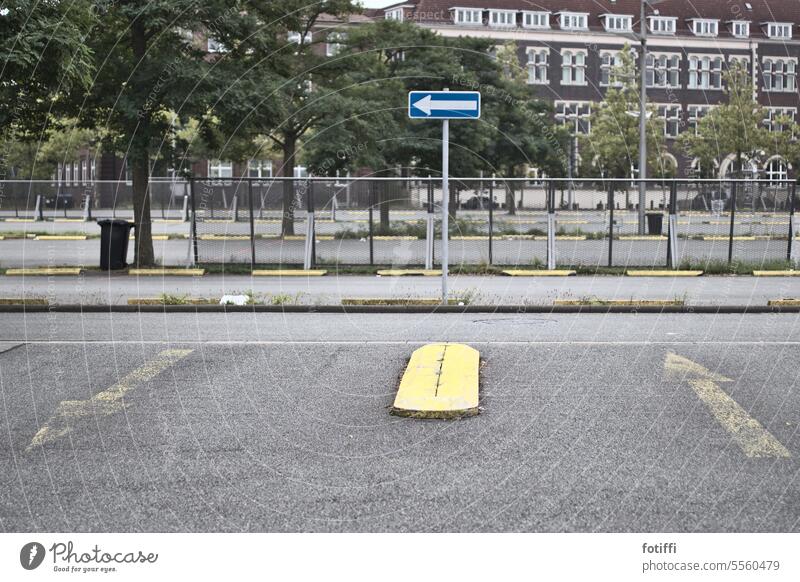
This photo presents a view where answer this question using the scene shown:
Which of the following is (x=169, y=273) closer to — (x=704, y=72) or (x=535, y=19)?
(x=704, y=72)

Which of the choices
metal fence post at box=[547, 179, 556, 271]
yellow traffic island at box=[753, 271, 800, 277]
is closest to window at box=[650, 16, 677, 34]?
yellow traffic island at box=[753, 271, 800, 277]

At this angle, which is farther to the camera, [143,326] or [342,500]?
[143,326]

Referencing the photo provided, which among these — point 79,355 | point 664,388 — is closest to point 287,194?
point 79,355

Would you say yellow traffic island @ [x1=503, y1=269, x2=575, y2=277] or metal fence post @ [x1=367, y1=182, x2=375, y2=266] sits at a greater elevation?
metal fence post @ [x1=367, y1=182, x2=375, y2=266]

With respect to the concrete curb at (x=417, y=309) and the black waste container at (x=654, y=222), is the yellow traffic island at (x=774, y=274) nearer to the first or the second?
the black waste container at (x=654, y=222)

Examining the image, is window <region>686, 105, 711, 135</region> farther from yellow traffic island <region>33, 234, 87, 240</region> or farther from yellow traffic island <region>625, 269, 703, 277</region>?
yellow traffic island <region>625, 269, 703, 277</region>

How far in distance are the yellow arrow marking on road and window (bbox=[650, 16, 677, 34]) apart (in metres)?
69.0

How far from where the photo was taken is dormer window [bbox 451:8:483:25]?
80625 millimetres

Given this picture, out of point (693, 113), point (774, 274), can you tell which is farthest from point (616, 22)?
point (774, 274)

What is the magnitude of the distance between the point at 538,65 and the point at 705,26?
506 inches

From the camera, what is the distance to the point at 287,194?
28.3m

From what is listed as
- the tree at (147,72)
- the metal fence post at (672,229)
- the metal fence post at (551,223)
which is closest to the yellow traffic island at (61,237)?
the tree at (147,72)

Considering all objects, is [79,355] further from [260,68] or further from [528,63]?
[528,63]

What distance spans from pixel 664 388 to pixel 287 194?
1822cm
